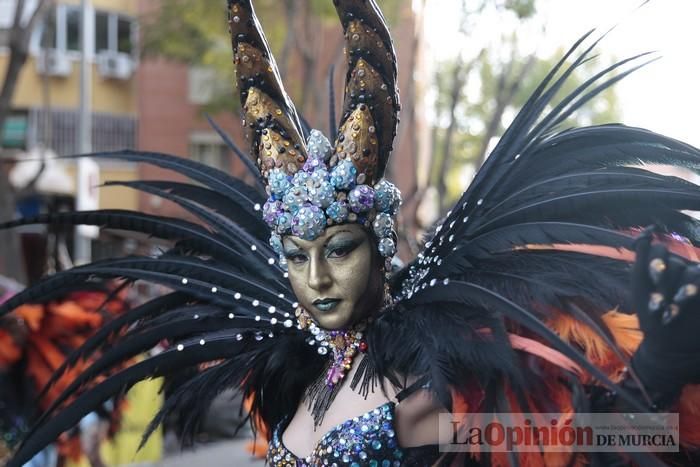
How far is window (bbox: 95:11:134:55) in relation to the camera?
73.7 ft

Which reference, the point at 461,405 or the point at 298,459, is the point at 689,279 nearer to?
the point at 461,405

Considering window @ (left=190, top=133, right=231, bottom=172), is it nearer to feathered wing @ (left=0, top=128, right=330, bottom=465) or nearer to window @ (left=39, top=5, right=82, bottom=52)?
window @ (left=39, top=5, right=82, bottom=52)

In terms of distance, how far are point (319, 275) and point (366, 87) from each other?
59 cm

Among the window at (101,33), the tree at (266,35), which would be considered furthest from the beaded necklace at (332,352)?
the window at (101,33)

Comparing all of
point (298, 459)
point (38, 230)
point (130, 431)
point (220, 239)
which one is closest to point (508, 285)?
point (298, 459)

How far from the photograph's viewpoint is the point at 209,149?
23312mm

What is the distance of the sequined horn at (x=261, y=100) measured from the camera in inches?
121

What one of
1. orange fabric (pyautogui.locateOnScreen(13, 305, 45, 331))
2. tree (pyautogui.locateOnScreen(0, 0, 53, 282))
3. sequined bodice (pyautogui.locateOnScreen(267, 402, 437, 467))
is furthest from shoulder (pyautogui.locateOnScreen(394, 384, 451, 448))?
tree (pyautogui.locateOnScreen(0, 0, 53, 282))

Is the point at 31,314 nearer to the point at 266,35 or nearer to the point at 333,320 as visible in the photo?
the point at 333,320

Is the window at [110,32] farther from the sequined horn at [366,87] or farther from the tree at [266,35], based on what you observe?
the sequined horn at [366,87]

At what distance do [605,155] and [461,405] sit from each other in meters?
0.84

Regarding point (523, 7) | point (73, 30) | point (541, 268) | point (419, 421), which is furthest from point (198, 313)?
point (73, 30)

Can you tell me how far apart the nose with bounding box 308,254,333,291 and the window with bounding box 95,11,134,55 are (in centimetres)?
2050

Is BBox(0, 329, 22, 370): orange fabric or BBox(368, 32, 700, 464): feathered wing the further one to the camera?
BBox(0, 329, 22, 370): orange fabric
